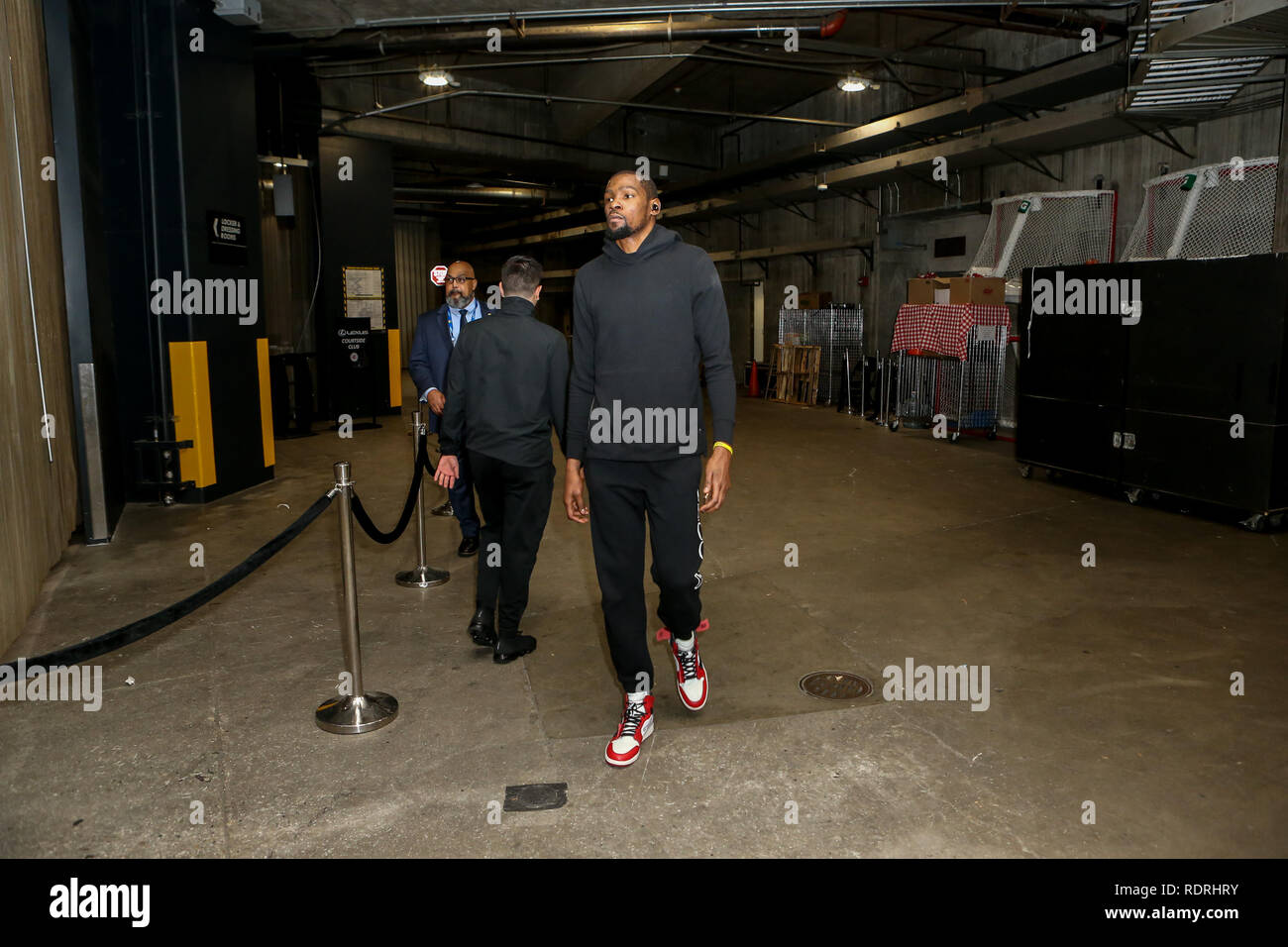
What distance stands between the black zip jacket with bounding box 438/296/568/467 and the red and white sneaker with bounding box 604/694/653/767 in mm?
1131

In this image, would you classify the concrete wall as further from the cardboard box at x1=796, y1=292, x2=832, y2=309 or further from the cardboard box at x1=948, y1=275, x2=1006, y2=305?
the cardboard box at x1=796, y1=292, x2=832, y2=309

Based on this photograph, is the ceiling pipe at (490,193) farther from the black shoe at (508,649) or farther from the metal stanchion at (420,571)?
the black shoe at (508,649)

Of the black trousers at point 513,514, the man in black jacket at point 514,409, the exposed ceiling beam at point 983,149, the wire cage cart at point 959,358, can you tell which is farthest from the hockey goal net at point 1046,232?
the black trousers at point 513,514

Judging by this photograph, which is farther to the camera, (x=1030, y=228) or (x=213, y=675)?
(x=1030, y=228)

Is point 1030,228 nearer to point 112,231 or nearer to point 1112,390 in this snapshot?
point 1112,390

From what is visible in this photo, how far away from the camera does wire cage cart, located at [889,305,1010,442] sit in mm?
10555

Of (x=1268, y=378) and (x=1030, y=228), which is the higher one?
(x=1030, y=228)

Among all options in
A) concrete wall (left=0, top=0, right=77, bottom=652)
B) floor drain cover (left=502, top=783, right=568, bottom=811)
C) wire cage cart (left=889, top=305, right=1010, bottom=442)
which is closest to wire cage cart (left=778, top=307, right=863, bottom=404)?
wire cage cart (left=889, top=305, right=1010, bottom=442)

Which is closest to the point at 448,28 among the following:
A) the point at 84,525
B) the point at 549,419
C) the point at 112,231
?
the point at 112,231

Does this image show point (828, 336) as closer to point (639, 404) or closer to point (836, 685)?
point (836, 685)

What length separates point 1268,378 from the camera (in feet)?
19.6

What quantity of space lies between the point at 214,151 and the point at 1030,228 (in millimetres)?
8944
